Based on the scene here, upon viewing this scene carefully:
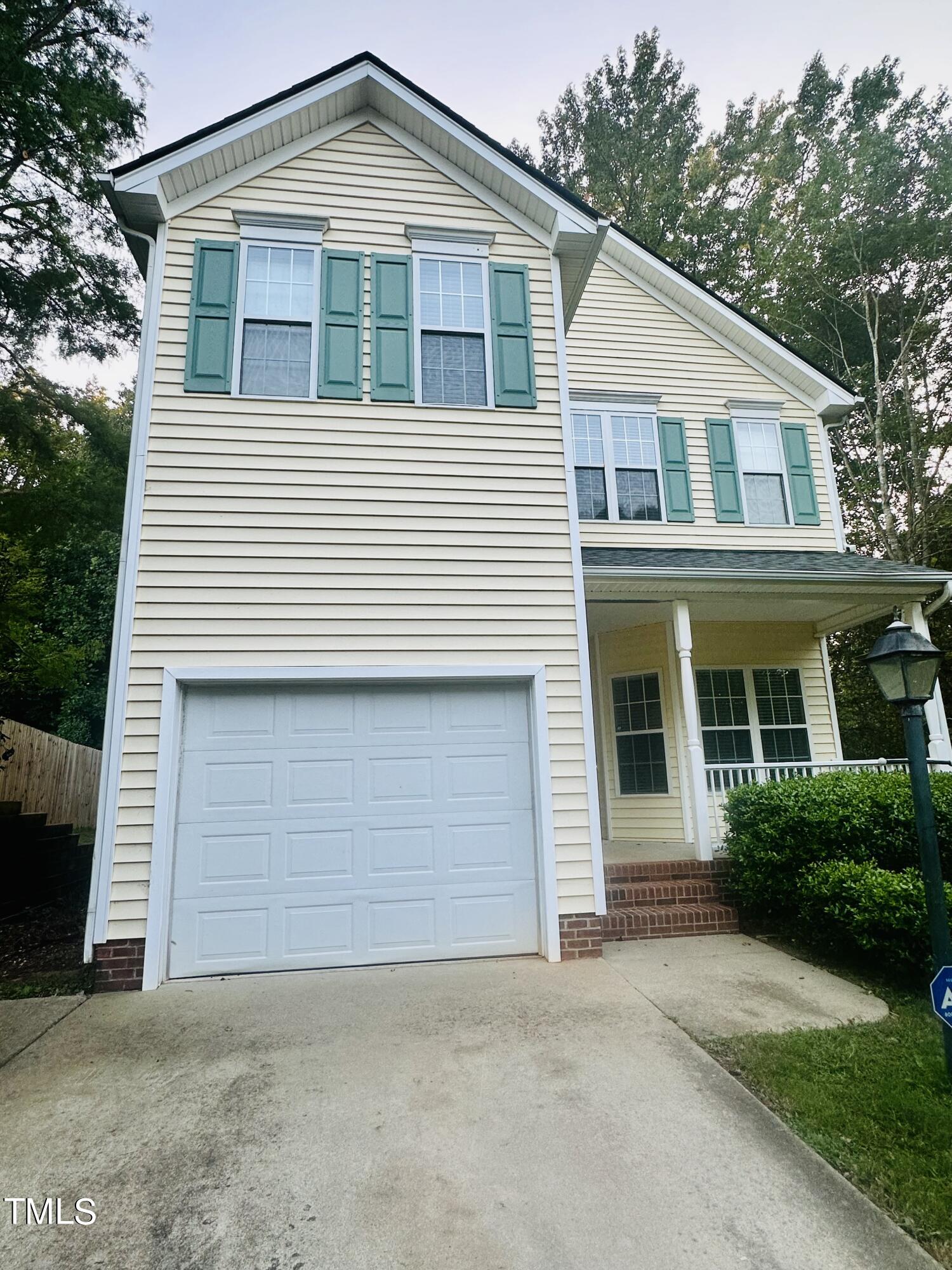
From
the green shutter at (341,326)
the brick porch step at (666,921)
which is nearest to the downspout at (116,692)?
the green shutter at (341,326)

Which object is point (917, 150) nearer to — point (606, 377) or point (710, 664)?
point (606, 377)

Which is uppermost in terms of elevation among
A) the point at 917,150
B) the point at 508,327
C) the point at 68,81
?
the point at 917,150

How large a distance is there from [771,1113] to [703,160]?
69.3 ft

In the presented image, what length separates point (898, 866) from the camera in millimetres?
5164

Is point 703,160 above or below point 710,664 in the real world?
above

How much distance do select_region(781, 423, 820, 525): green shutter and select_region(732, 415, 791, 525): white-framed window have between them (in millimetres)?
75

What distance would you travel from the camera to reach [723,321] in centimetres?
944

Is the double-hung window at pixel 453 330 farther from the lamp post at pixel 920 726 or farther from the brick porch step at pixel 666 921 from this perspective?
the brick porch step at pixel 666 921

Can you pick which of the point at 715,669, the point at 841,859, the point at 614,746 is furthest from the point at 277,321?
the point at 715,669

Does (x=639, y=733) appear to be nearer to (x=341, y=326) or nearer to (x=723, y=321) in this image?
(x=341, y=326)

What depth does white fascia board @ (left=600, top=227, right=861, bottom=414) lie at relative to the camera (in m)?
9.29

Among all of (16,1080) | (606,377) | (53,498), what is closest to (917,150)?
(606,377)

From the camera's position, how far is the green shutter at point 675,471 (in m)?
8.77

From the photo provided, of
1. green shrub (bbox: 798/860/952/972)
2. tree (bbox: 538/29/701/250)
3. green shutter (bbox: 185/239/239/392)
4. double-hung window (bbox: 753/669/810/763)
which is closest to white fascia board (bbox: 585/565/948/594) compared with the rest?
double-hung window (bbox: 753/669/810/763)
